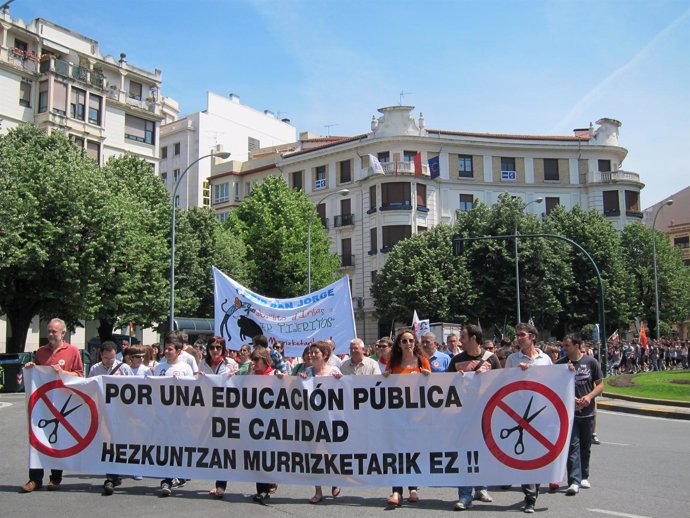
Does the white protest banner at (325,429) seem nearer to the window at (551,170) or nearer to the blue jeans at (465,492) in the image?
the blue jeans at (465,492)

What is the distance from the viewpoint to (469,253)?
47094 millimetres

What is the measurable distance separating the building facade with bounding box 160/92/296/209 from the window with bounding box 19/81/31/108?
23.5m

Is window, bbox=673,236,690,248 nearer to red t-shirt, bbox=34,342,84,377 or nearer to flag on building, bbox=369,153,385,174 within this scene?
flag on building, bbox=369,153,385,174

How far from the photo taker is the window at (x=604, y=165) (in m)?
57.7

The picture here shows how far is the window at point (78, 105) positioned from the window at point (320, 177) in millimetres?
19217

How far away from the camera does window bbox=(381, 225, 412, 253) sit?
53.8 meters

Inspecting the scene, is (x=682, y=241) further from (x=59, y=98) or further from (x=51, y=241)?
(x=51, y=241)

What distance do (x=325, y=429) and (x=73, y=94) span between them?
43.8m

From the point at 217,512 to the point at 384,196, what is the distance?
47.7m

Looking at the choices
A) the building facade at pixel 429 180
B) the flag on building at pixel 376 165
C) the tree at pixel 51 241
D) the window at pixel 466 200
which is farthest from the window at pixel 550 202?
the tree at pixel 51 241

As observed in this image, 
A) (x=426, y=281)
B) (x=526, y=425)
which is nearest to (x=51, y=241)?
(x=526, y=425)

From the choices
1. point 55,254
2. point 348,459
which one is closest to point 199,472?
point 348,459

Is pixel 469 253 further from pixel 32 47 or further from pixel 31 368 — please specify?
pixel 31 368

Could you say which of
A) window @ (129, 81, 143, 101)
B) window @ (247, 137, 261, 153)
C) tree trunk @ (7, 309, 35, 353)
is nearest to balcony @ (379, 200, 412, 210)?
window @ (129, 81, 143, 101)
